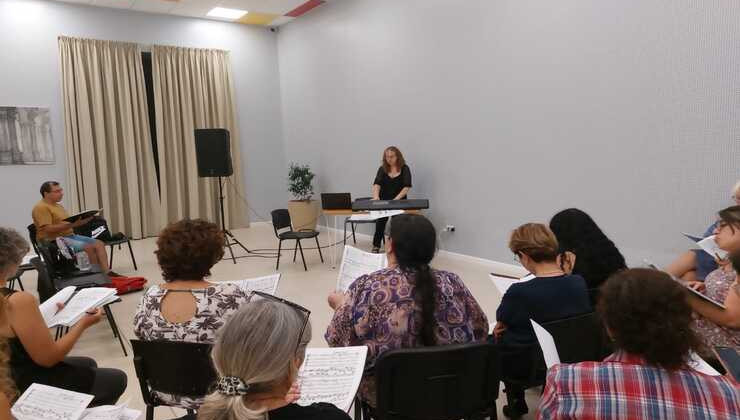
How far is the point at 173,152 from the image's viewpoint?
802cm

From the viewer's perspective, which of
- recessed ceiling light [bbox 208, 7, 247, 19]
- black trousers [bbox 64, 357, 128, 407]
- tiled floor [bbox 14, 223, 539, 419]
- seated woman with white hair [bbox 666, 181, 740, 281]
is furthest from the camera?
recessed ceiling light [bbox 208, 7, 247, 19]

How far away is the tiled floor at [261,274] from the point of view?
3291mm

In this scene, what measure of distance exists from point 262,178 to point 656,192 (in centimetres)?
659

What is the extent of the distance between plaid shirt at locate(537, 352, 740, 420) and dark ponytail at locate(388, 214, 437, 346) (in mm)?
543

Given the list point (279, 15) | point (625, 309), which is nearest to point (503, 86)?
point (625, 309)

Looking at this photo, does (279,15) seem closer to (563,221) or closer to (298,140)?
(298,140)

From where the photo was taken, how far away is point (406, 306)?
65.1 inches

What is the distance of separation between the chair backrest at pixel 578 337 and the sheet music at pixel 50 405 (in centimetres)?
143

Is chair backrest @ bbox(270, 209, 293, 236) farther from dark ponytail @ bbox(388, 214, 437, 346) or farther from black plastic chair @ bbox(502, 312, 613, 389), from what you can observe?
black plastic chair @ bbox(502, 312, 613, 389)

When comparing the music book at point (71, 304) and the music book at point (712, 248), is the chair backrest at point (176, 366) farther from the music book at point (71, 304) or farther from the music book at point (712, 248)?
the music book at point (712, 248)

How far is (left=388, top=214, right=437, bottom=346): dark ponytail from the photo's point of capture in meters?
1.65

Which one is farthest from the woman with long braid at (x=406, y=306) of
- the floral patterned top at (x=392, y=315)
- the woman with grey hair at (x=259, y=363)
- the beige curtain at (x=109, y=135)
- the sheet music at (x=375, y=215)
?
the beige curtain at (x=109, y=135)

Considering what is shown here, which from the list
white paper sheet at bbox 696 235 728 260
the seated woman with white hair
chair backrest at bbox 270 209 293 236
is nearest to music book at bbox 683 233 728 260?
white paper sheet at bbox 696 235 728 260

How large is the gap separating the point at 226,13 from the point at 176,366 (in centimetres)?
742
